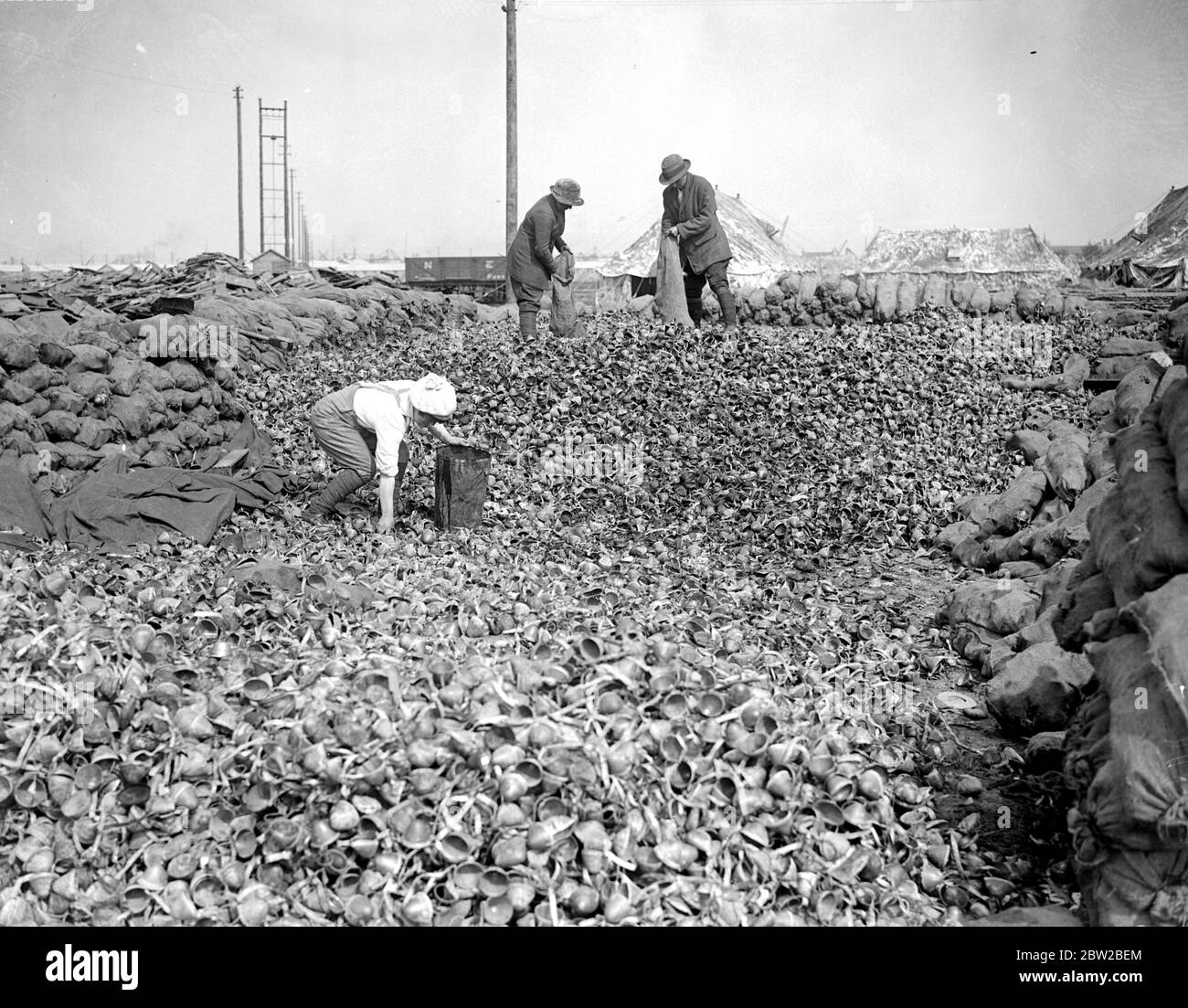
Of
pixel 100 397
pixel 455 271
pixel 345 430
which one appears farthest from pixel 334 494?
pixel 455 271

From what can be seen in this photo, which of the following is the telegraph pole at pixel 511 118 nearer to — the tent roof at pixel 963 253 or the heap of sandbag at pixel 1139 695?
the tent roof at pixel 963 253

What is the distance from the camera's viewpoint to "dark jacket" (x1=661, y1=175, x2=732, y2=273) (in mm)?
11977

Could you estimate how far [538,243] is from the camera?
11.4 m

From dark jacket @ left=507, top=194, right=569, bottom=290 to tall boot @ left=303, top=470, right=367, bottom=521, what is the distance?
17.4 feet

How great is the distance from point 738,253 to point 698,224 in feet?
43.1

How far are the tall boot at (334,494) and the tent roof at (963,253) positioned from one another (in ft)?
76.5

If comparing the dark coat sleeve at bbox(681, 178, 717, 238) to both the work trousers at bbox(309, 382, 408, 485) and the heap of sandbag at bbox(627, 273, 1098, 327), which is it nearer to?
the heap of sandbag at bbox(627, 273, 1098, 327)

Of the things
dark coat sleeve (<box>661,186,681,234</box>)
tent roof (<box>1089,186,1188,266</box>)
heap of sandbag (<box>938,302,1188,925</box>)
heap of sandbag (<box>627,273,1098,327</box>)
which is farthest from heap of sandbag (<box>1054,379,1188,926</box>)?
tent roof (<box>1089,186,1188,266</box>)

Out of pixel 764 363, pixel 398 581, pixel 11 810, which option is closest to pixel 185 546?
pixel 398 581

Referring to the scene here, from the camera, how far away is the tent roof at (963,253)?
90.4 ft

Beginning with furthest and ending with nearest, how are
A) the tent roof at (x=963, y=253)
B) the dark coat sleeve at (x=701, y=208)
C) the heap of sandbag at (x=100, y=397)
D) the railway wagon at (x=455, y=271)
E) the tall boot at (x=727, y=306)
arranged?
the railway wagon at (x=455, y=271) → the tent roof at (x=963, y=253) → the tall boot at (x=727, y=306) → the dark coat sleeve at (x=701, y=208) → the heap of sandbag at (x=100, y=397)

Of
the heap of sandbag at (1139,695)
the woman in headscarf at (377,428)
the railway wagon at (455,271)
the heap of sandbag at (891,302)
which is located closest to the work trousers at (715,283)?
the heap of sandbag at (891,302)

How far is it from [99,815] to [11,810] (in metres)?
0.27
